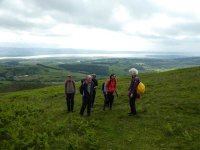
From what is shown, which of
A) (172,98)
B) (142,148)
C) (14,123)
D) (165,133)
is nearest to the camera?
(142,148)

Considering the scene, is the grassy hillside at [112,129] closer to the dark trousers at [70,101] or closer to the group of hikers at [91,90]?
the dark trousers at [70,101]

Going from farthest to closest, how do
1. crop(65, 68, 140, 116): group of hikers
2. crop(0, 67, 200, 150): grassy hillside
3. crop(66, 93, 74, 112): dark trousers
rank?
crop(66, 93, 74, 112): dark trousers
crop(65, 68, 140, 116): group of hikers
crop(0, 67, 200, 150): grassy hillside

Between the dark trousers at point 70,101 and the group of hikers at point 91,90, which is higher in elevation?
the group of hikers at point 91,90

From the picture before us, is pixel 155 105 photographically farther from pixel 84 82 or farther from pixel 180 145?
pixel 180 145

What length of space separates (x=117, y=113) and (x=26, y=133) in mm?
7858

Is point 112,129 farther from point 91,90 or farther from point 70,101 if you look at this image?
point 70,101

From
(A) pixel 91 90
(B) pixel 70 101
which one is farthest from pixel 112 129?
(B) pixel 70 101

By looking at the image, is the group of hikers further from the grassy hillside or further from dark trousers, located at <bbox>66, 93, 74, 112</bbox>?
the grassy hillside

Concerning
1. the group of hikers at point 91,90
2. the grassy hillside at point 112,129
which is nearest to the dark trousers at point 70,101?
the group of hikers at point 91,90

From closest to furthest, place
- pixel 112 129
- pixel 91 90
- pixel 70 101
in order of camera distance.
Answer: pixel 112 129, pixel 91 90, pixel 70 101

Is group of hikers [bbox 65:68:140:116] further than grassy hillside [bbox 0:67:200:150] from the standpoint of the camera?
Yes

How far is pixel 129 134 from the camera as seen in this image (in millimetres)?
17609

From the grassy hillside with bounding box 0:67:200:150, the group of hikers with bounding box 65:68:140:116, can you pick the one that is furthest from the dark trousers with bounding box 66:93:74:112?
the grassy hillside with bounding box 0:67:200:150

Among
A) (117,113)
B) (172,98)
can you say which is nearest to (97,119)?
(117,113)
